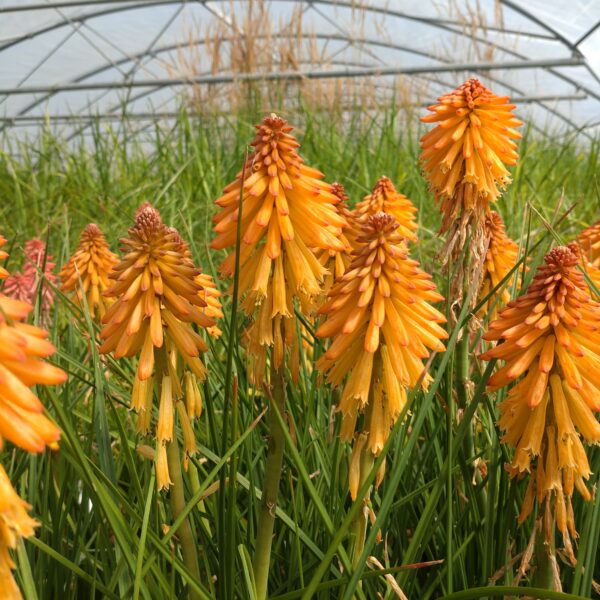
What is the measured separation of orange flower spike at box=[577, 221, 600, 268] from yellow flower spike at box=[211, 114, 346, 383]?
1.51m

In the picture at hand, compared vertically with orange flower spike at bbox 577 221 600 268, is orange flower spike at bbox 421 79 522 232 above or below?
above

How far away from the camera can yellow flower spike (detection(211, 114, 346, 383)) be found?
131cm

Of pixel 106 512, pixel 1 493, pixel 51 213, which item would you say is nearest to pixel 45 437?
pixel 1 493

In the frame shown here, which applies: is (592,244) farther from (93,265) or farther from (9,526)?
(9,526)

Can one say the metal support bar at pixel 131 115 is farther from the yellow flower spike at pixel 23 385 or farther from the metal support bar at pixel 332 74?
the yellow flower spike at pixel 23 385

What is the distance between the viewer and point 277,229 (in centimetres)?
132

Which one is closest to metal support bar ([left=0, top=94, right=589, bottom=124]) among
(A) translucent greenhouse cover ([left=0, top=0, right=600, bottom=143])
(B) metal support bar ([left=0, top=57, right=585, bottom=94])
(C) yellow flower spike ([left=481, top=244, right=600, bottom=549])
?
(A) translucent greenhouse cover ([left=0, top=0, right=600, bottom=143])

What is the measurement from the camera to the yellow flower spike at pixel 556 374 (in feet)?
4.19

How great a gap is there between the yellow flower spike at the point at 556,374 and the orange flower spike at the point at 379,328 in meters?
0.13

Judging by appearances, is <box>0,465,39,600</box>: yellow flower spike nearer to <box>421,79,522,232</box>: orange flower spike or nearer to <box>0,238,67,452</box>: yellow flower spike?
<box>0,238,67,452</box>: yellow flower spike

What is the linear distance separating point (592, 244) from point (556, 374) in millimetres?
1544

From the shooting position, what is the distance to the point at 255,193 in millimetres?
1283

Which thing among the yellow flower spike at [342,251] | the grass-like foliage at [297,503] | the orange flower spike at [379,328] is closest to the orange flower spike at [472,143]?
the grass-like foliage at [297,503]

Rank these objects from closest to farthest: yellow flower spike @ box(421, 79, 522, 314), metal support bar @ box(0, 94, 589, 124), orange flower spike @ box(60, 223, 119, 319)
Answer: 1. yellow flower spike @ box(421, 79, 522, 314)
2. orange flower spike @ box(60, 223, 119, 319)
3. metal support bar @ box(0, 94, 589, 124)
